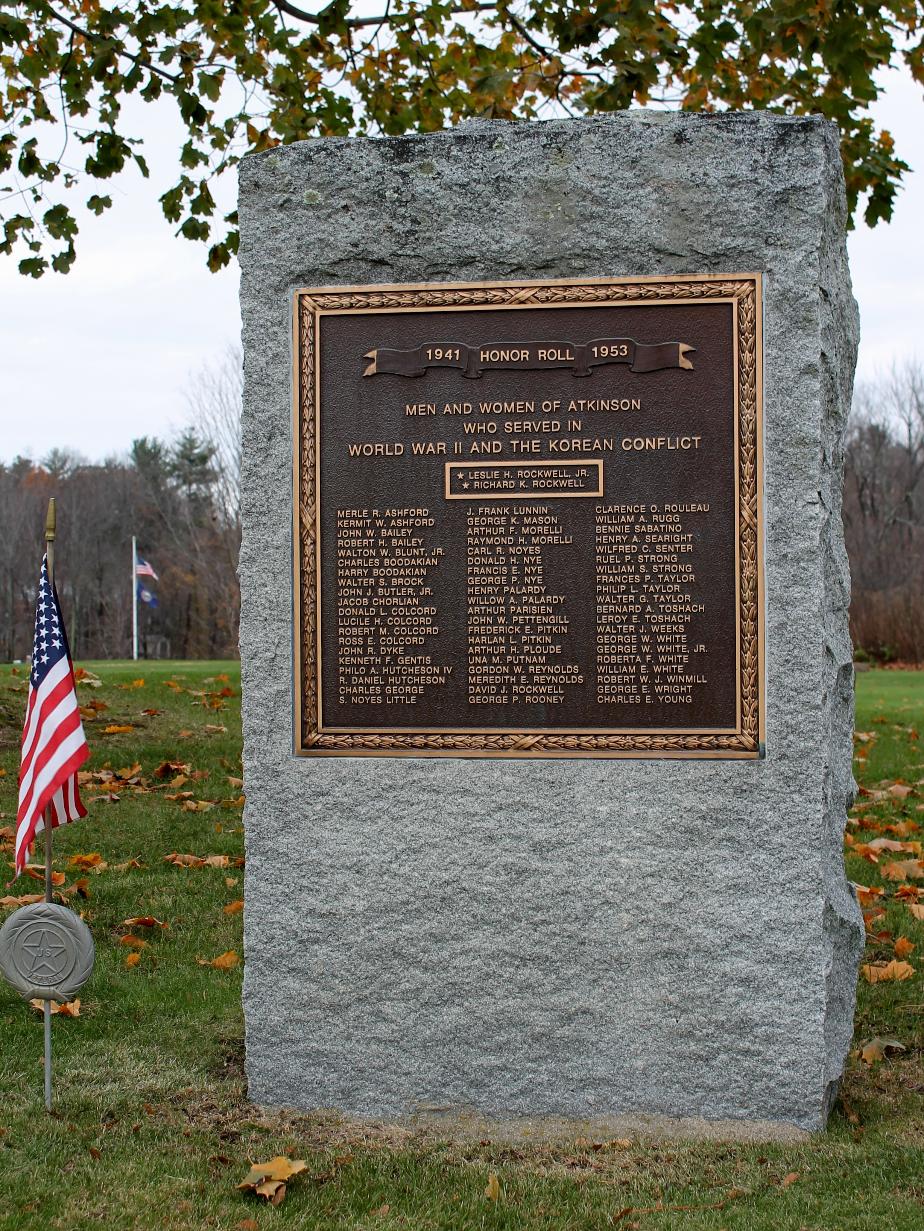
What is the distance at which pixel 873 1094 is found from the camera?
4.70 meters

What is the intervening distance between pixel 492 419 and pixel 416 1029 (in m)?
2.18

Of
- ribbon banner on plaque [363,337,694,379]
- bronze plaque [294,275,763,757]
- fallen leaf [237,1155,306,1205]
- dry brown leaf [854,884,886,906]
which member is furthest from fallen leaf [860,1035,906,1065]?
ribbon banner on plaque [363,337,694,379]

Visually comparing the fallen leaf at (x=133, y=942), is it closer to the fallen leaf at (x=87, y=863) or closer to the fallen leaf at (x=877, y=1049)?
the fallen leaf at (x=87, y=863)

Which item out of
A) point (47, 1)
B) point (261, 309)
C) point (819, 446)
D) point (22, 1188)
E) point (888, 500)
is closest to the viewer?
point (22, 1188)

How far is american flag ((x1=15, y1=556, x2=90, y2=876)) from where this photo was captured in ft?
15.0

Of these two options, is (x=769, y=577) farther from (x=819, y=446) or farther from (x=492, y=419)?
(x=492, y=419)

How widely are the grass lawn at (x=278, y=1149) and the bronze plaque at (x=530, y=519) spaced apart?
1.33 metres

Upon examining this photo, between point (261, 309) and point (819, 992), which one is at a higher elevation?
point (261, 309)

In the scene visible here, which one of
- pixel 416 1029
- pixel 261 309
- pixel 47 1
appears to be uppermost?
pixel 47 1

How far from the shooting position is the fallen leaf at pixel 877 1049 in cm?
501

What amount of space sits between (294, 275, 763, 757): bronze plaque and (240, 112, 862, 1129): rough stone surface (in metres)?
0.09

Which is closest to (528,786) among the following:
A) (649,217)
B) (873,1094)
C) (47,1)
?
(873,1094)

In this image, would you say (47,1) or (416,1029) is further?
(47,1)

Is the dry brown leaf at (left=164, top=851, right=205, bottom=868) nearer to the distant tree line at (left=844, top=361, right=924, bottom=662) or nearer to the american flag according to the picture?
the american flag
